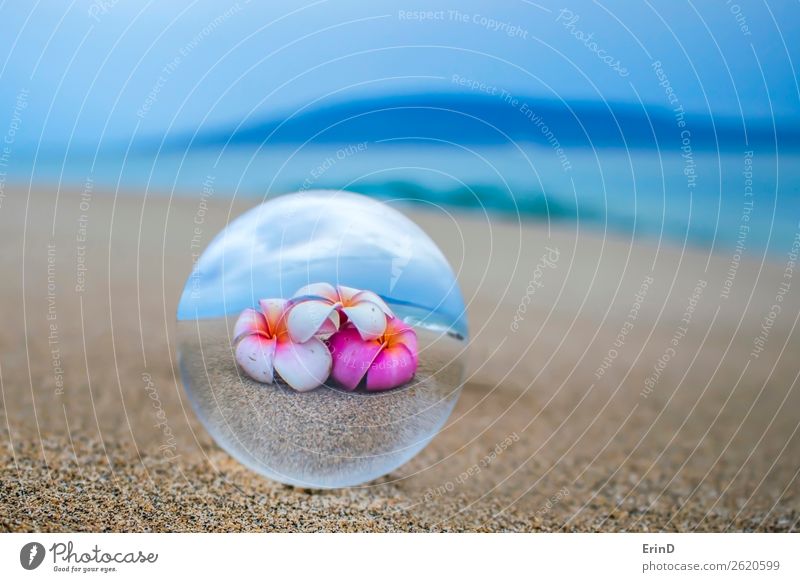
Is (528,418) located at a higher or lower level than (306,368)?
lower

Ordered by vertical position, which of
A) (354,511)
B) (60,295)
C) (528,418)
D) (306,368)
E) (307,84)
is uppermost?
(307,84)

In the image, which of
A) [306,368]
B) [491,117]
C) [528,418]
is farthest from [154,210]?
[306,368]

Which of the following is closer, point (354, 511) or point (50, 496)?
point (50, 496)

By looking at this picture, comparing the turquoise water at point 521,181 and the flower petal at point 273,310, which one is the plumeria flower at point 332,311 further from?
the turquoise water at point 521,181

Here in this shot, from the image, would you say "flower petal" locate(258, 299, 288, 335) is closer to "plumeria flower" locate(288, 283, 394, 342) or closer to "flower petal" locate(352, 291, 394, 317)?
"plumeria flower" locate(288, 283, 394, 342)

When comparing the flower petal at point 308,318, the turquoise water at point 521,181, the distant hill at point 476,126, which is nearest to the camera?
the flower petal at point 308,318

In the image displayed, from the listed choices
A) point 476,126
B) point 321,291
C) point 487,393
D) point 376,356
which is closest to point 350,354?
point 376,356

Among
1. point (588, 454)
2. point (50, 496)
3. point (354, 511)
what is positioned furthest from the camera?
point (588, 454)

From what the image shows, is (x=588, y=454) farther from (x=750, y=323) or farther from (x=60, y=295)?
(x=60, y=295)

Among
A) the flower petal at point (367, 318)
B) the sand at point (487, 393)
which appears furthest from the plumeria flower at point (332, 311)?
the sand at point (487, 393)
